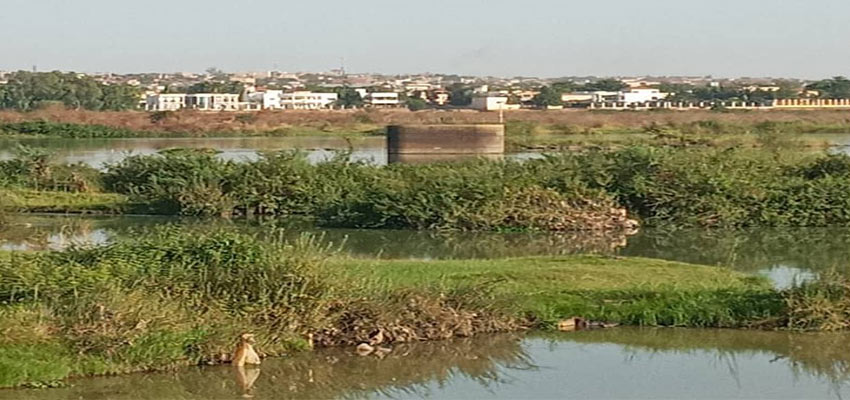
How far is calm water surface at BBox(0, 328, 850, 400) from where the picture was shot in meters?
11.7

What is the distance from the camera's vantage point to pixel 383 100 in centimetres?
12800

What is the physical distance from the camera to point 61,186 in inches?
1261

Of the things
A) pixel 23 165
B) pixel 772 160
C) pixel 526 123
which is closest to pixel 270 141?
pixel 526 123

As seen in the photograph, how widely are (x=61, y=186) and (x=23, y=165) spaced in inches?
49.1

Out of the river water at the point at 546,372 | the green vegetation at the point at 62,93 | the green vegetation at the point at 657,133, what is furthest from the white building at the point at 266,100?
the river water at the point at 546,372

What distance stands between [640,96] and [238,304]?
11776cm

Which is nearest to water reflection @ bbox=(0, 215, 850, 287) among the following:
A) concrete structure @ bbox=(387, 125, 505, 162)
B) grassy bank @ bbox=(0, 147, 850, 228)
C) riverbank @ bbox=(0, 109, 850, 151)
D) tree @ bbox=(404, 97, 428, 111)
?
grassy bank @ bbox=(0, 147, 850, 228)

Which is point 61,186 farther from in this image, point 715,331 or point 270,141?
point 270,141

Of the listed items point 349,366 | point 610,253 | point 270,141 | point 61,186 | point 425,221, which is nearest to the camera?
point 349,366

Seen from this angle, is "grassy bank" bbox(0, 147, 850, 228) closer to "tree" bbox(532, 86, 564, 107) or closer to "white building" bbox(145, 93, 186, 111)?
"tree" bbox(532, 86, 564, 107)

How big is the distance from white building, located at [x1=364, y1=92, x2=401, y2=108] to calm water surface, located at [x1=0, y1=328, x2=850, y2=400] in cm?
10611

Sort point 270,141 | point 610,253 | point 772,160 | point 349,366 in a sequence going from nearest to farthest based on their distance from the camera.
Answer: point 349,366
point 610,253
point 772,160
point 270,141

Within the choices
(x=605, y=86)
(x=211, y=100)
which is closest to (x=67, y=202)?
(x=211, y=100)

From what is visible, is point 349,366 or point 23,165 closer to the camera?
point 349,366
